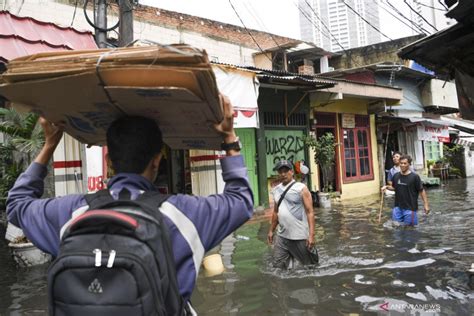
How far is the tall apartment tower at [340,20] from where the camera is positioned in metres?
12.6

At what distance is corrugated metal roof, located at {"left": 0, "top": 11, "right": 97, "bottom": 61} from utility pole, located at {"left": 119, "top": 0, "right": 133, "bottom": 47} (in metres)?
1.88

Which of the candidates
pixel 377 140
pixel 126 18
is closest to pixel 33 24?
pixel 126 18

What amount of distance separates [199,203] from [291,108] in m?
12.4

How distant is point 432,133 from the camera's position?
19281mm

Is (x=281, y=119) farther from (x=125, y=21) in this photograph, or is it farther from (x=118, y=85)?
(x=118, y=85)

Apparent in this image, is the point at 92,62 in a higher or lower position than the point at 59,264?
higher

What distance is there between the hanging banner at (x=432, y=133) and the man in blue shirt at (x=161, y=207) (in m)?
18.6

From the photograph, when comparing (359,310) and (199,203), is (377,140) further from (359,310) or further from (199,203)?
(199,203)

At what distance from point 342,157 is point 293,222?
10669 mm

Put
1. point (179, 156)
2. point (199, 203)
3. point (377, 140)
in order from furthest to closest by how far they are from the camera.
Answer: point (377, 140)
point (179, 156)
point (199, 203)

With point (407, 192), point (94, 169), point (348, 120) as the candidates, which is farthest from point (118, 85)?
point (348, 120)

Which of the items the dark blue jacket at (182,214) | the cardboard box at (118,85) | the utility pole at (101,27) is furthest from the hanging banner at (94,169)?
the dark blue jacket at (182,214)

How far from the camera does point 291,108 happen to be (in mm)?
13797

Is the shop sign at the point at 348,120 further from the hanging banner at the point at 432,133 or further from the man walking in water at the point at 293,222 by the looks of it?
the man walking in water at the point at 293,222
